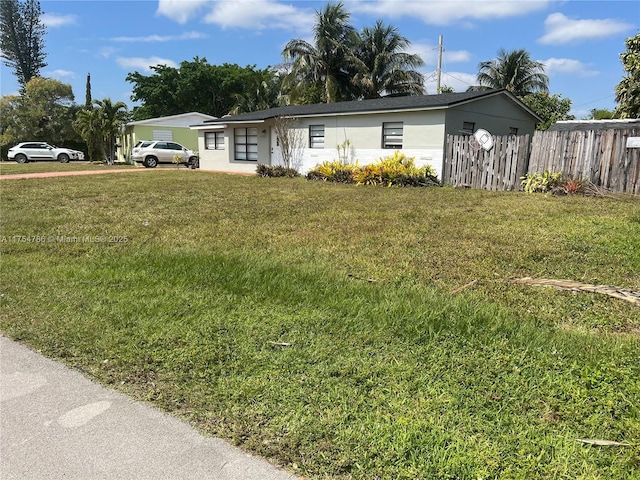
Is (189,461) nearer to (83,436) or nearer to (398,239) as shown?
(83,436)

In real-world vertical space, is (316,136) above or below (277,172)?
above

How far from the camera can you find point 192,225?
25.0 ft

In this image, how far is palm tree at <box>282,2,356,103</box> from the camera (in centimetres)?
2947

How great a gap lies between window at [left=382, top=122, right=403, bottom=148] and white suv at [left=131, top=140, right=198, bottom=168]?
44.4ft

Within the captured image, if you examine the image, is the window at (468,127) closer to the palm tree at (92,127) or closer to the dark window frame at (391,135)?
the dark window frame at (391,135)

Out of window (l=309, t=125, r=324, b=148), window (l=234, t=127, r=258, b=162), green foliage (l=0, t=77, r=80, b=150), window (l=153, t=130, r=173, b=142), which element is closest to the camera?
window (l=309, t=125, r=324, b=148)

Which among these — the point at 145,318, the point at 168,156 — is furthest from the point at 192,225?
the point at 168,156

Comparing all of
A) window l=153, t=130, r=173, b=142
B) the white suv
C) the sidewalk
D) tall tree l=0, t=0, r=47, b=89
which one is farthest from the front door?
tall tree l=0, t=0, r=47, b=89

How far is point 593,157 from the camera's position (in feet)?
35.9

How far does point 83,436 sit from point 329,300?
2.27m

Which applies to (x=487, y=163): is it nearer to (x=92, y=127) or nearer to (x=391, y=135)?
(x=391, y=135)

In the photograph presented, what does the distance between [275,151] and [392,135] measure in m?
6.50

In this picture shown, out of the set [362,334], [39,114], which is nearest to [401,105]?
[362,334]

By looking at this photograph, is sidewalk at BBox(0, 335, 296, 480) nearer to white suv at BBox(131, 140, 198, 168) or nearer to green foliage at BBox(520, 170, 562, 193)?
green foliage at BBox(520, 170, 562, 193)
